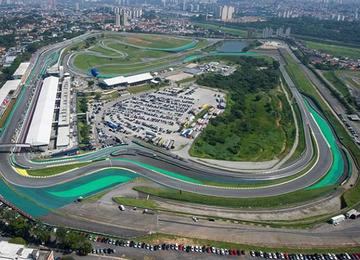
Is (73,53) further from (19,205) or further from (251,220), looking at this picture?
(251,220)

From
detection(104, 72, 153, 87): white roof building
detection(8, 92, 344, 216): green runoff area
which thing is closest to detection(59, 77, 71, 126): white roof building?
detection(104, 72, 153, 87): white roof building

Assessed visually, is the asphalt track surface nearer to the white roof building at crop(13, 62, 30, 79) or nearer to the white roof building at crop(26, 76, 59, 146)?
the white roof building at crop(26, 76, 59, 146)

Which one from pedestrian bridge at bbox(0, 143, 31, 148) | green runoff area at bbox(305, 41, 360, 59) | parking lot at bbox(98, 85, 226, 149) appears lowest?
pedestrian bridge at bbox(0, 143, 31, 148)

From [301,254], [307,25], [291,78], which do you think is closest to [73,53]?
[291,78]

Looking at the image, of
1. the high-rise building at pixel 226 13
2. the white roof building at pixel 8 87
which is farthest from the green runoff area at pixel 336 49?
the white roof building at pixel 8 87

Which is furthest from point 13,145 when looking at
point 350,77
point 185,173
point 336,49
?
point 336,49
